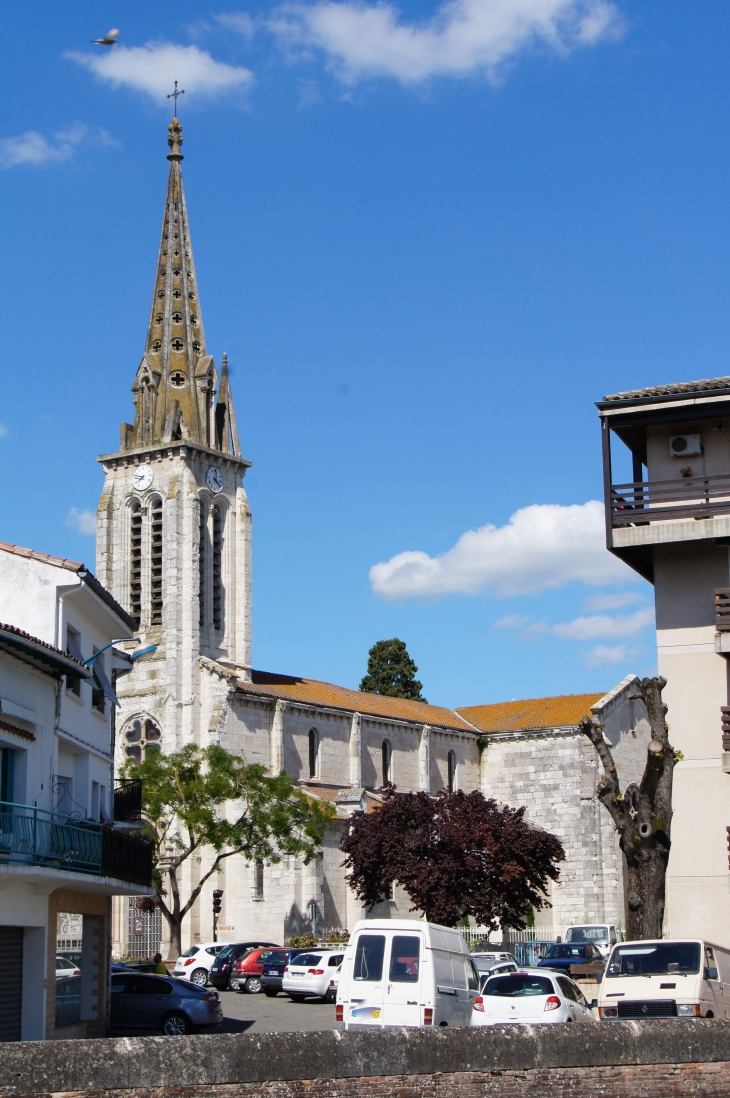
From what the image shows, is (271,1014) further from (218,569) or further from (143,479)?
(143,479)

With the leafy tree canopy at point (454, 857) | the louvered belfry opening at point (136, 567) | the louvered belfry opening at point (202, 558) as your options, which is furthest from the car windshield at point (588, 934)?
the louvered belfry opening at point (136, 567)

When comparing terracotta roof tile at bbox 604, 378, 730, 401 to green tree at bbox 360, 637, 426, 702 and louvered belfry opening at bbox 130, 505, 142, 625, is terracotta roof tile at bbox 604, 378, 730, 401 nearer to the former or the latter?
louvered belfry opening at bbox 130, 505, 142, 625

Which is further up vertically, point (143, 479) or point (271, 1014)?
point (143, 479)

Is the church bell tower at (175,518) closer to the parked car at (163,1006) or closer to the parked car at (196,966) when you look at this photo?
the parked car at (196,966)

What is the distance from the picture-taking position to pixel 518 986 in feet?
75.3

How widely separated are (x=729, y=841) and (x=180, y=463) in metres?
40.4

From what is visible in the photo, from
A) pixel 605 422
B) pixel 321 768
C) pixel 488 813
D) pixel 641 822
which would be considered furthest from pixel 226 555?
pixel 641 822

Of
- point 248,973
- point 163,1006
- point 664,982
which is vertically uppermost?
point 664,982

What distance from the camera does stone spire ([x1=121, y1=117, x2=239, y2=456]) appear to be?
218 ft

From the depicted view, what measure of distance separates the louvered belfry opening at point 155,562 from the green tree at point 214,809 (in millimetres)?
12324

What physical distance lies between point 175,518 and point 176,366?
8966mm

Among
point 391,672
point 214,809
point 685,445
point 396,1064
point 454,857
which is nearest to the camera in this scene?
point 396,1064

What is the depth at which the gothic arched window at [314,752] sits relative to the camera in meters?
62.4

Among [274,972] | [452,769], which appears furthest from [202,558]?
[274,972]
